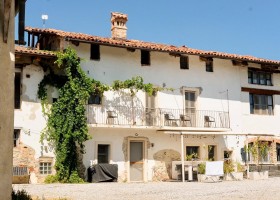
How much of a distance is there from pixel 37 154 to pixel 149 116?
603 centimetres

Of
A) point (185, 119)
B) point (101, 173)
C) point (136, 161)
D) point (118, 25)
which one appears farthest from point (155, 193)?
point (118, 25)

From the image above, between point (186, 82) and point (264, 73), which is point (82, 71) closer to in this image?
point (186, 82)

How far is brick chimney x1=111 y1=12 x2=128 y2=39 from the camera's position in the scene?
2439 centimetres

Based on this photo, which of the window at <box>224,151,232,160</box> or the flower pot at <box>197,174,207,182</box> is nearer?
the flower pot at <box>197,174,207,182</box>

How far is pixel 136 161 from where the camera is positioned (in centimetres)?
2108

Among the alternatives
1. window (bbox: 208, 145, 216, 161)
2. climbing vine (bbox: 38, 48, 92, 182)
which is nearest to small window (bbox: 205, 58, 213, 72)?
window (bbox: 208, 145, 216, 161)

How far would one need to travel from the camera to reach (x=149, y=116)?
70.1 feet

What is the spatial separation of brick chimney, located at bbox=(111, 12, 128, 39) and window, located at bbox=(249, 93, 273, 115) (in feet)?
28.1

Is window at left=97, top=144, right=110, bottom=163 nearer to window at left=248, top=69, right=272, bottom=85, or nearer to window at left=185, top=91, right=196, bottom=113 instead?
window at left=185, top=91, right=196, bottom=113

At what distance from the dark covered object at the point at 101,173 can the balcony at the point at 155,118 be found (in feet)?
6.44

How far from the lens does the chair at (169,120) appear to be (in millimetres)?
21562

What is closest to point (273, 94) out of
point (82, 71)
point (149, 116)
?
point (149, 116)

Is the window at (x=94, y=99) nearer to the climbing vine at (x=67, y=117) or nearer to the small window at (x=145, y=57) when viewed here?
the climbing vine at (x=67, y=117)

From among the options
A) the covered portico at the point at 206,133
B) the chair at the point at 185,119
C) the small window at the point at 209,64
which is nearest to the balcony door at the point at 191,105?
the chair at the point at 185,119
